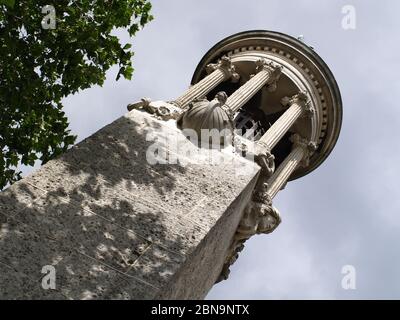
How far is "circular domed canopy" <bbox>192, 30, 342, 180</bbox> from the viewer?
19.7 metres

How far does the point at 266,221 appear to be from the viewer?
13.0m

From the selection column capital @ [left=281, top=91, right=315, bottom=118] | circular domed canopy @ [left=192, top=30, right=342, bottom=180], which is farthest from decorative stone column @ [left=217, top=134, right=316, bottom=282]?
circular domed canopy @ [left=192, top=30, right=342, bottom=180]

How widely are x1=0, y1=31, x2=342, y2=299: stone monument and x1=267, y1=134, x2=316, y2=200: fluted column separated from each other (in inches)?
139

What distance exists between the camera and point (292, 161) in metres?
18.6

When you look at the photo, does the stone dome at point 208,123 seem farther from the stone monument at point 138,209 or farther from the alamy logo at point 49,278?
the alamy logo at point 49,278

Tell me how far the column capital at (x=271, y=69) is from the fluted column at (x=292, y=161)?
2087mm

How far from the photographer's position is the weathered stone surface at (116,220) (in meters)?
6.70

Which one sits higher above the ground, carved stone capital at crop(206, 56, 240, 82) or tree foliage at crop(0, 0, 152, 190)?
carved stone capital at crop(206, 56, 240, 82)

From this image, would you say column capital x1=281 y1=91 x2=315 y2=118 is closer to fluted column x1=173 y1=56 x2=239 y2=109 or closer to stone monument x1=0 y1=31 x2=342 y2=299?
fluted column x1=173 y1=56 x2=239 y2=109

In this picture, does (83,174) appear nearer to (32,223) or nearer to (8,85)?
(32,223)

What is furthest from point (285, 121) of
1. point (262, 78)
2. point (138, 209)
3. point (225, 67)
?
point (138, 209)

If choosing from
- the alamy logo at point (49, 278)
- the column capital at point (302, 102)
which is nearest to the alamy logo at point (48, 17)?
the alamy logo at point (49, 278)

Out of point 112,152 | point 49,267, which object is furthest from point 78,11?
point 49,267

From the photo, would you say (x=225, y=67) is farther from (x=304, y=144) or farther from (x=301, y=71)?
(x=304, y=144)
